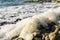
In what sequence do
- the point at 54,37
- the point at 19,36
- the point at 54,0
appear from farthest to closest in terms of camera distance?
the point at 54,0 < the point at 19,36 < the point at 54,37

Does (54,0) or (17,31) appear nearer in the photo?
(17,31)

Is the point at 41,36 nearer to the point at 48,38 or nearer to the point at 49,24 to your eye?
the point at 48,38

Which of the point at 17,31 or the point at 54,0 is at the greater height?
the point at 17,31

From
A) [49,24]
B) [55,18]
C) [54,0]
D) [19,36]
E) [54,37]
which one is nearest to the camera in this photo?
[54,37]

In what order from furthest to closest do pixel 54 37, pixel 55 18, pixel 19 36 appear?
1. pixel 55 18
2. pixel 19 36
3. pixel 54 37

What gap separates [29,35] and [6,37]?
41cm

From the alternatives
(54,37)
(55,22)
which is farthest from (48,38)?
(55,22)

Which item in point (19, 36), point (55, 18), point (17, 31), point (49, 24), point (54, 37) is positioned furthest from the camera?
point (55, 18)

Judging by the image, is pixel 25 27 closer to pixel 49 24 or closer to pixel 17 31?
pixel 17 31

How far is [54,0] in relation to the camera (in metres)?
10.3

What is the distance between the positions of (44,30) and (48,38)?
36 cm

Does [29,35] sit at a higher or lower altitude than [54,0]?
higher

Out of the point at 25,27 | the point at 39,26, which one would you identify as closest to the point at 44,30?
the point at 39,26

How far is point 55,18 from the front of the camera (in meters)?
3.41
